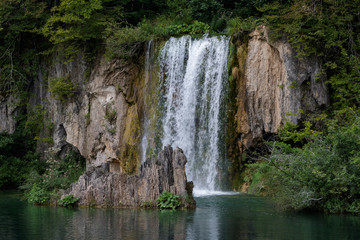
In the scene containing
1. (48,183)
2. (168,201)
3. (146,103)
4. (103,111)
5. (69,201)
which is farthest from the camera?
(103,111)

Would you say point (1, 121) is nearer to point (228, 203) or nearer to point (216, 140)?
point (216, 140)

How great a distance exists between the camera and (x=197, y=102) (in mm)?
21562

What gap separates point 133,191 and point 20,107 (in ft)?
43.7

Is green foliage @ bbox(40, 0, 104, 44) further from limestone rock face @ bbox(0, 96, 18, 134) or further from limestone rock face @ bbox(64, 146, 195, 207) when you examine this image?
limestone rock face @ bbox(64, 146, 195, 207)

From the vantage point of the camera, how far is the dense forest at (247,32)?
13.6m

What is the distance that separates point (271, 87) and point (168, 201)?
754 centimetres

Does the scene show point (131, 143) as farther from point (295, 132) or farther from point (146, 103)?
point (295, 132)

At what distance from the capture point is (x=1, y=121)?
2592cm

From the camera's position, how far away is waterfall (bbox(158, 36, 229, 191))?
68.6 feet

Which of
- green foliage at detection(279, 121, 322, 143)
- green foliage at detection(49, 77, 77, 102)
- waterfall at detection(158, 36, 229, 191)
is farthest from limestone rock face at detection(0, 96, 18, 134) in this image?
green foliage at detection(279, 121, 322, 143)

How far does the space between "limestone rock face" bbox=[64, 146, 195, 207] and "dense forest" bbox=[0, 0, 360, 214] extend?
90.6 inches

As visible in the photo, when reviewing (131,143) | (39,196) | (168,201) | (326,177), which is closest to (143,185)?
(168,201)

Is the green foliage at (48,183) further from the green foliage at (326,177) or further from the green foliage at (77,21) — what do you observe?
the green foliage at (326,177)

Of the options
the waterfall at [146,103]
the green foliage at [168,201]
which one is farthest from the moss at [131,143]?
the green foliage at [168,201]
